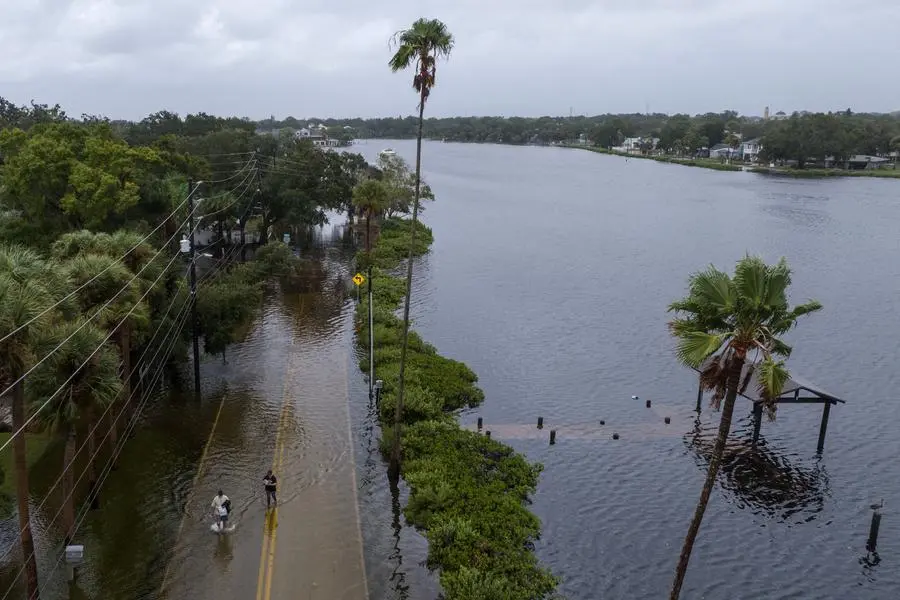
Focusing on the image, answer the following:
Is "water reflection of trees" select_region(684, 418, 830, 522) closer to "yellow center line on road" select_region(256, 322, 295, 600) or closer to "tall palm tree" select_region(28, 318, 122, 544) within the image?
"yellow center line on road" select_region(256, 322, 295, 600)

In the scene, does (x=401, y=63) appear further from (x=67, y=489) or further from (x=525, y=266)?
(x=525, y=266)

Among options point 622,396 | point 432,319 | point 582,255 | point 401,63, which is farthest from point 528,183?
point 401,63

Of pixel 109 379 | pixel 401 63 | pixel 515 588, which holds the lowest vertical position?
pixel 515 588

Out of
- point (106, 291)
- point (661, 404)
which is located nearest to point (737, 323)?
point (106, 291)

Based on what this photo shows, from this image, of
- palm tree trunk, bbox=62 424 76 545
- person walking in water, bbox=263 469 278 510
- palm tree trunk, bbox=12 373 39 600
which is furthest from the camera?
person walking in water, bbox=263 469 278 510

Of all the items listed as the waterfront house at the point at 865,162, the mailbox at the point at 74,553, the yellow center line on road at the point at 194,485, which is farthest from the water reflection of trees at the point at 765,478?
the waterfront house at the point at 865,162

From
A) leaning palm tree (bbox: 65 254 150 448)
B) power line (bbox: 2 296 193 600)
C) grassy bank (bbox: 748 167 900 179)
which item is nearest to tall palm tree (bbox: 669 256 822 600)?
power line (bbox: 2 296 193 600)
